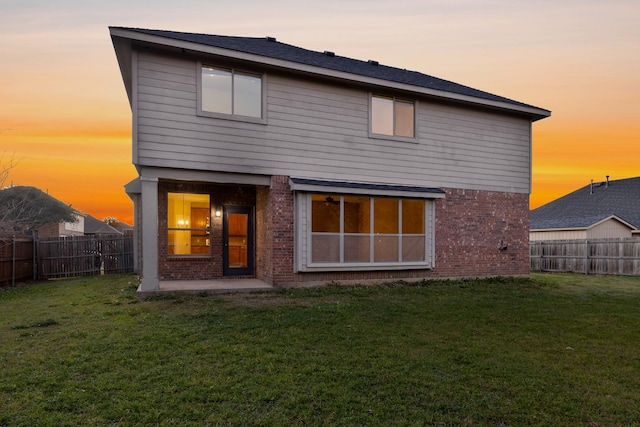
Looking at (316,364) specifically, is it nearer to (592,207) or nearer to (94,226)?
(592,207)

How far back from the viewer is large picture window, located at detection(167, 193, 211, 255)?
1088cm

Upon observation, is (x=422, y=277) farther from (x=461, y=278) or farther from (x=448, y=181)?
(x=448, y=181)

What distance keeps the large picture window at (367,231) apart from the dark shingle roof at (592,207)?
15894 millimetres

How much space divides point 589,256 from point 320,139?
14.6 meters

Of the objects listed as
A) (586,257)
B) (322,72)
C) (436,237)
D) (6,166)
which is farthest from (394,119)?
(586,257)

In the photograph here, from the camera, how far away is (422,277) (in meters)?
11.4

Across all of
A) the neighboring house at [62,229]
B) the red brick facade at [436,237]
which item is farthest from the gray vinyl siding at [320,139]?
the neighboring house at [62,229]

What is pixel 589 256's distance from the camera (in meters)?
17.3

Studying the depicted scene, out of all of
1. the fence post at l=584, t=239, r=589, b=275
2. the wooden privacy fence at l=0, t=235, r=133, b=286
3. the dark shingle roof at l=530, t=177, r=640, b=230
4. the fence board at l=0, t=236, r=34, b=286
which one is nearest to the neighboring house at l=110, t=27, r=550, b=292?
the fence board at l=0, t=236, r=34, b=286

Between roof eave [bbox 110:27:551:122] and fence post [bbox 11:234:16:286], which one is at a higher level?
roof eave [bbox 110:27:551:122]

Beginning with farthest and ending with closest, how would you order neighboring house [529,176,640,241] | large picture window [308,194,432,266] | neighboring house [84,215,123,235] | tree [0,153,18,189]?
neighboring house [84,215,123,235], neighboring house [529,176,640,241], tree [0,153,18,189], large picture window [308,194,432,266]

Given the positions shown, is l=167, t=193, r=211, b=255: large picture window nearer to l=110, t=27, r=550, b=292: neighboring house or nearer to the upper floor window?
l=110, t=27, r=550, b=292: neighboring house

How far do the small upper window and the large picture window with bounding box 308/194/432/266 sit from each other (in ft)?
6.61

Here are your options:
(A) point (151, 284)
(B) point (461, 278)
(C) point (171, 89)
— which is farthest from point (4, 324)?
(B) point (461, 278)
